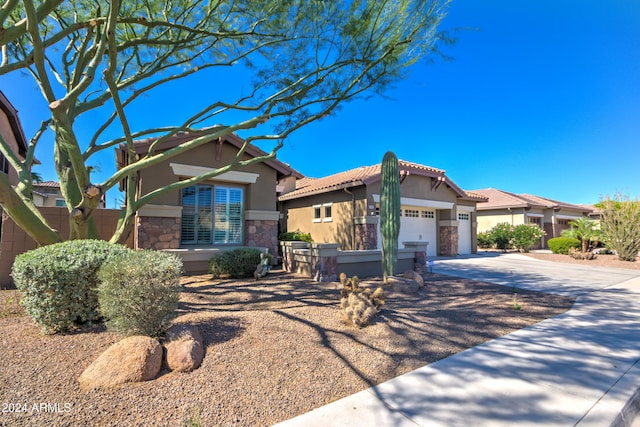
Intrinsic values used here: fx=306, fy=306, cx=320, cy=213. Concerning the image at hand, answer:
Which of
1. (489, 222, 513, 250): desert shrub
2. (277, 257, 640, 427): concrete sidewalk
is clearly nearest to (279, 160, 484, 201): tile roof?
(489, 222, 513, 250): desert shrub

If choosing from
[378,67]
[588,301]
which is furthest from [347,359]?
[378,67]

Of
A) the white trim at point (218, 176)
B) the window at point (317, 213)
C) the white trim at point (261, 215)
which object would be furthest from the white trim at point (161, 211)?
the window at point (317, 213)

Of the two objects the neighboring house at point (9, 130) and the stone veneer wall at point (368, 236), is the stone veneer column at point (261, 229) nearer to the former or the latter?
the stone veneer wall at point (368, 236)

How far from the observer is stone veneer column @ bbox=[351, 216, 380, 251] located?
14008mm

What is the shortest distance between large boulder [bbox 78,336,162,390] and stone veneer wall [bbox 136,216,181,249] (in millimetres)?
6307

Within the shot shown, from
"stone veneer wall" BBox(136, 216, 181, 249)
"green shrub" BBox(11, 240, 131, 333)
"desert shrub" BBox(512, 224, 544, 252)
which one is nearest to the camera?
"green shrub" BBox(11, 240, 131, 333)

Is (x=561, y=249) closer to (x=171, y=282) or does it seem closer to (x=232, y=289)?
(x=232, y=289)

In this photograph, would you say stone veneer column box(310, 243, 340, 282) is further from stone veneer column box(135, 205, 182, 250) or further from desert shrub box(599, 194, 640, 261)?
desert shrub box(599, 194, 640, 261)

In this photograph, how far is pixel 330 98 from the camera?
9.02 meters

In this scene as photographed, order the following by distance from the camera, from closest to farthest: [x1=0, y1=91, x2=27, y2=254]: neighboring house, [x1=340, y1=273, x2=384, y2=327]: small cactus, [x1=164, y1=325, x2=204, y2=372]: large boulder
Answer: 1. [x1=164, y1=325, x2=204, y2=372]: large boulder
2. [x1=340, y1=273, x2=384, y2=327]: small cactus
3. [x1=0, y1=91, x2=27, y2=254]: neighboring house

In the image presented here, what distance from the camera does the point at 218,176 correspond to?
10.2 m

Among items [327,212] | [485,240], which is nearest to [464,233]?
[485,240]

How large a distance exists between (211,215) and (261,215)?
1723 mm

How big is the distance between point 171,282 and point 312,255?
5.10 m
